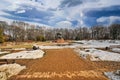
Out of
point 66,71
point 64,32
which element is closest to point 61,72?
point 66,71

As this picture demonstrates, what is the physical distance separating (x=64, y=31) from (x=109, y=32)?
123 ft

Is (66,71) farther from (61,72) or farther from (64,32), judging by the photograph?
(64,32)

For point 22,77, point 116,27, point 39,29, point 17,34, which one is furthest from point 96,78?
point 39,29

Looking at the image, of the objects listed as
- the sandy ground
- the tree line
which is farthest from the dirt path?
the tree line

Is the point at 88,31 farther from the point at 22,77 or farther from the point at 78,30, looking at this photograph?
the point at 22,77

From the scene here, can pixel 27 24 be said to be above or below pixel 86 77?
above

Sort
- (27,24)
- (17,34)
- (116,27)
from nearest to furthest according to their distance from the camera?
1. (17,34)
2. (116,27)
3. (27,24)

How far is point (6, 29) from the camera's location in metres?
115

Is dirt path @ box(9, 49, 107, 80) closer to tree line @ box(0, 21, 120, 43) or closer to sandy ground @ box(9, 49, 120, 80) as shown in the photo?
sandy ground @ box(9, 49, 120, 80)

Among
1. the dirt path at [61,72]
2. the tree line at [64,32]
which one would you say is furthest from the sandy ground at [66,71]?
→ the tree line at [64,32]

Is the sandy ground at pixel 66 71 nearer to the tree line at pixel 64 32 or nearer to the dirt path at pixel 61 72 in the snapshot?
the dirt path at pixel 61 72

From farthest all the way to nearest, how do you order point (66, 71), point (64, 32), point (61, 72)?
point (64, 32) → point (66, 71) → point (61, 72)

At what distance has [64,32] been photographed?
154625 millimetres

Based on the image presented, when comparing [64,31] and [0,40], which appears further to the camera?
[64,31]
